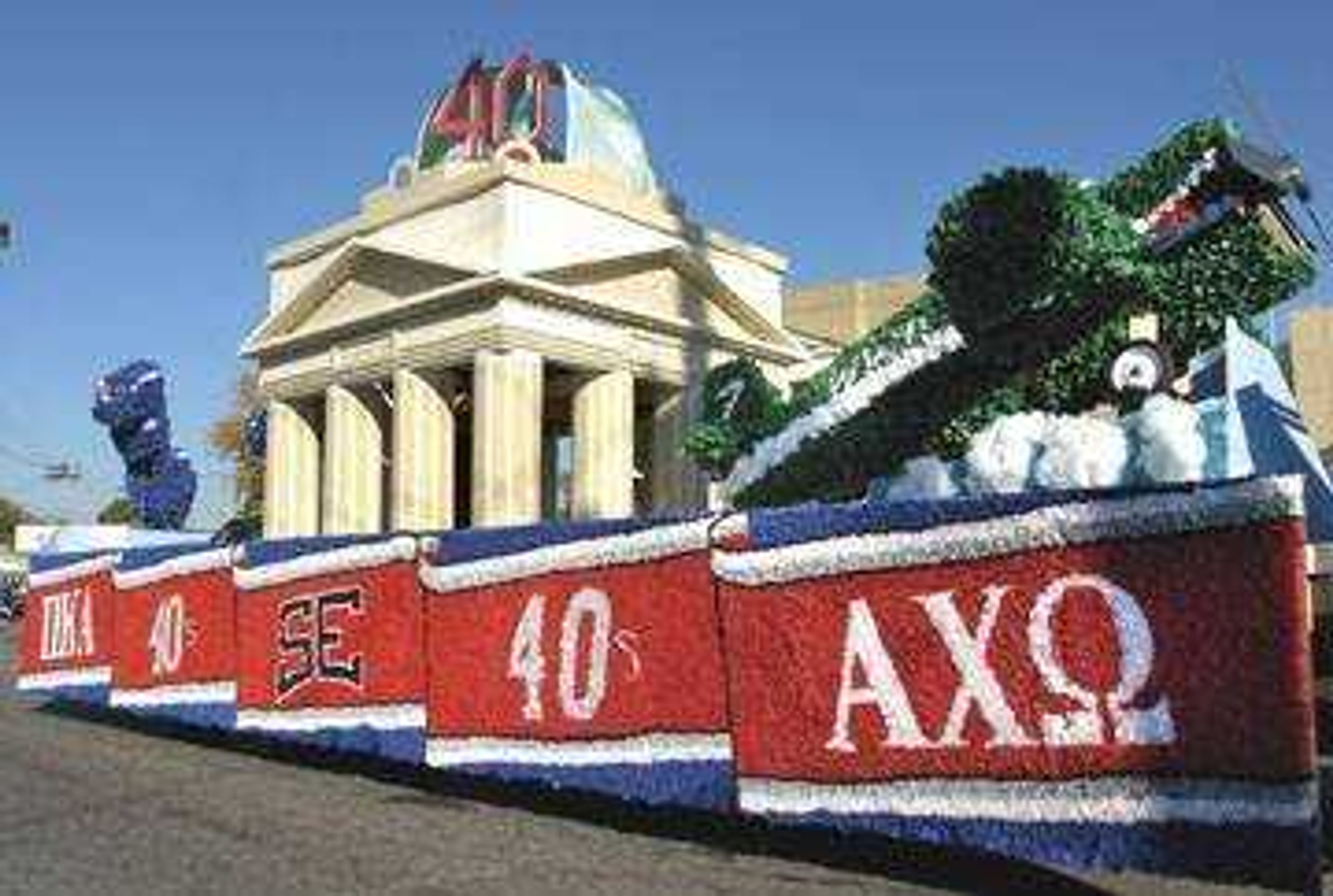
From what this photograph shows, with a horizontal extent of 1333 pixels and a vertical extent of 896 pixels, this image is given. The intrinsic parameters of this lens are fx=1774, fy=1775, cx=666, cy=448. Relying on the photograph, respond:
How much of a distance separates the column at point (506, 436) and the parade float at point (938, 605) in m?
25.8

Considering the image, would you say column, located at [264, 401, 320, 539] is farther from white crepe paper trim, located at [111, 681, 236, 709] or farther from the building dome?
white crepe paper trim, located at [111, 681, 236, 709]

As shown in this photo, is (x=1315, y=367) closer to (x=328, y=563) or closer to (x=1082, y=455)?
(x=1082, y=455)

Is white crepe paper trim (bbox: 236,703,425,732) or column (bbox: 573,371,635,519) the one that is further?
column (bbox: 573,371,635,519)

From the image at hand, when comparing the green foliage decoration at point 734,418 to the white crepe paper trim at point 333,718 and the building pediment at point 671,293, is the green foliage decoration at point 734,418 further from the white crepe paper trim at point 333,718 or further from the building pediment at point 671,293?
the building pediment at point 671,293

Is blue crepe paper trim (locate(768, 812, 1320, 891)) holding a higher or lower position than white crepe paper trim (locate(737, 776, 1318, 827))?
lower

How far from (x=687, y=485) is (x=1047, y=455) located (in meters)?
35.6

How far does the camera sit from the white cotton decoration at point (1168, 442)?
1352 centimetres

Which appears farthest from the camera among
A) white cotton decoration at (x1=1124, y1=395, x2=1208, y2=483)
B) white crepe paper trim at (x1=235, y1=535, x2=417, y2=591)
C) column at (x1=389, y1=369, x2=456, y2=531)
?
column at (x1=389, y1=369, x2=456, y2=531)

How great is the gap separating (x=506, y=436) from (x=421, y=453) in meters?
4.15

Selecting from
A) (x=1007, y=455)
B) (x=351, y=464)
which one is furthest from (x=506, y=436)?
(x=1007, y=455)

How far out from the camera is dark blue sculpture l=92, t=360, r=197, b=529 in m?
49.9

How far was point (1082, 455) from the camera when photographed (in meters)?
14.1

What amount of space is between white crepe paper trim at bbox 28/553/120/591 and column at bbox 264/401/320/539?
112ft

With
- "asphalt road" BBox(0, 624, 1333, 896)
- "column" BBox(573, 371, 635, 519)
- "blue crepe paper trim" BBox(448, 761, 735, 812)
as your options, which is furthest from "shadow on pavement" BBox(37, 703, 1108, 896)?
"column" BBox(573, 371, 635, 519)
